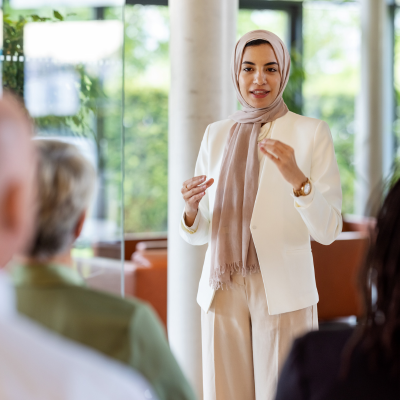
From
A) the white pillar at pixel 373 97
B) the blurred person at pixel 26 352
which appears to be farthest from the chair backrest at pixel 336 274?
the blurred person at pixel 26 352

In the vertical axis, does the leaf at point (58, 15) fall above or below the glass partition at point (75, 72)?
above

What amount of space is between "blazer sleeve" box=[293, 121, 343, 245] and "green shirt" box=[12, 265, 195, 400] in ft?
2.95

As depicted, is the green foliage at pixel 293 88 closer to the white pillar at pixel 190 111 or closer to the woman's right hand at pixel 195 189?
the white pillar at pixel 190 111

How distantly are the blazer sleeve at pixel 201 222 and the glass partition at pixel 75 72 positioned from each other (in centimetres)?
49

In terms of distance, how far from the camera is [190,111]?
106 inches

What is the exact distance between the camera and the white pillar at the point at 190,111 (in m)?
2.68

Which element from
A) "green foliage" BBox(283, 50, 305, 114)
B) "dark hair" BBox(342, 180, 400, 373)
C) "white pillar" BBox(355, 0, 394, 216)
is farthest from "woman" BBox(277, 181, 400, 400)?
"white pillar" BBox(355, 0, 394, 216)

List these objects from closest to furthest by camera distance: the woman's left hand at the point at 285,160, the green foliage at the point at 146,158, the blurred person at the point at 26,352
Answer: the blurred person at the point at 26,352
the woman's left hand at the point at 285,160
the green foliage at the point at 146,158

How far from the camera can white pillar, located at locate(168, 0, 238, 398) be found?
2.68 m

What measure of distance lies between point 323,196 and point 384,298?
1027mm

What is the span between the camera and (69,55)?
97.6 inches

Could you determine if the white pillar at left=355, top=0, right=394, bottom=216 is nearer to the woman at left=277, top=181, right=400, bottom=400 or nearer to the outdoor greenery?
the outdoor greenery

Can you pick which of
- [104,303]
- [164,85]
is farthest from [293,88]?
[104,303]

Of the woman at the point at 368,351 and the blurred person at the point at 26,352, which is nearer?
the blurred person at the point at 26,352
